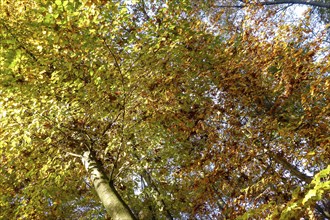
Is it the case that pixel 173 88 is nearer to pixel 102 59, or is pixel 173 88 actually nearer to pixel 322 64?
pixel 102 59


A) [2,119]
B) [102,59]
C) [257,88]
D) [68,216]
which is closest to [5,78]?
[2,119]

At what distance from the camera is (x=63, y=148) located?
21.1 ft

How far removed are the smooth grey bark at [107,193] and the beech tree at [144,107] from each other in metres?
0.02

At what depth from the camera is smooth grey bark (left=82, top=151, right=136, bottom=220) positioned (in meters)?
4.57

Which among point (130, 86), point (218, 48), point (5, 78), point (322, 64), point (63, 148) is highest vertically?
point (218, 48)

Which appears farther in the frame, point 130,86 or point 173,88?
point 173,88

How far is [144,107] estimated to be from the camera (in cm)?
602

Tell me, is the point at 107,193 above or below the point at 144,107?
below

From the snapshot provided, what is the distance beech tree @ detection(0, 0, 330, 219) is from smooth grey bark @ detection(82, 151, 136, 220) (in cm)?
2

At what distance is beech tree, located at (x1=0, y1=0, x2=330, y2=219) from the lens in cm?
478

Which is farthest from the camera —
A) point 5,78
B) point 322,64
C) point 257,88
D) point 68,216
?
point 68,216

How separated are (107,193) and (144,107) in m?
1.98

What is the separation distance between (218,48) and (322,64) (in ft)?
10.6

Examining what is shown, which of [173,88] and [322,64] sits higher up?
[173,88]
